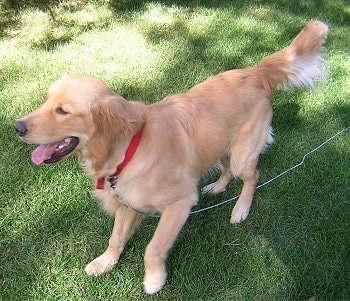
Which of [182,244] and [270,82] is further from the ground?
[270,82]

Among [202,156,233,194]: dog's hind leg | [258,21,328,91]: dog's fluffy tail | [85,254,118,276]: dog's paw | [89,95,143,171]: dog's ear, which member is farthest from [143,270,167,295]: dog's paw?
[258,21,328,91]: dog's fluffy tail

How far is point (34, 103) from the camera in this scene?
4406mm

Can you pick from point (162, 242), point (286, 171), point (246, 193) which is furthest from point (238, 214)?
point (162, 242)

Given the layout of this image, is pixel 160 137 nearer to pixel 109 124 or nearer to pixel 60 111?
pixel 109 124

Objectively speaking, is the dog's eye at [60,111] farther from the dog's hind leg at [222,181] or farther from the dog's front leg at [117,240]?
the dog's hind leg at [222,181]

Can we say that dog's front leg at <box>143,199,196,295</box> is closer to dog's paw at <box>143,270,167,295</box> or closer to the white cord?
dog's paw at <box>143,270,167,295</box>

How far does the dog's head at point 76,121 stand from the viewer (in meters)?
2.45

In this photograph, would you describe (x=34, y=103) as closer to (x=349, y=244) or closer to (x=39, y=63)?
(x=39, y=63)

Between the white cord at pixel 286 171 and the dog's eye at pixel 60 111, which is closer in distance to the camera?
the dog's eye at pixel 60 111

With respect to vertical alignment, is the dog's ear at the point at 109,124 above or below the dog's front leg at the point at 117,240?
above

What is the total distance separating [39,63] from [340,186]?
127 inches

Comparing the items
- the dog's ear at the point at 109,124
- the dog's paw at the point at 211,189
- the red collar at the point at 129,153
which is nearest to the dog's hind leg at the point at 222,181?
the dog's paw at the point at 211,189

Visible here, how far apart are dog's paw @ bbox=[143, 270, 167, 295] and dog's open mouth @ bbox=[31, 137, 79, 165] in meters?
0.92

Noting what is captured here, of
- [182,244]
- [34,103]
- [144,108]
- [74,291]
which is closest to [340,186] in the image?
[182,244]
